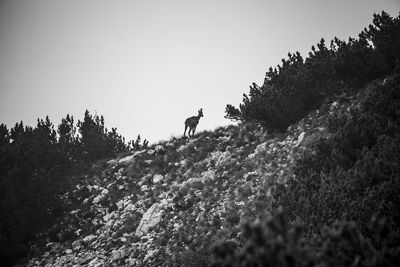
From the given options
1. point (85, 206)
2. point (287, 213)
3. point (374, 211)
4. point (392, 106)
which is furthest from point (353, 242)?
point (85, 206)

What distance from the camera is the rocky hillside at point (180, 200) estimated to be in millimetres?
10328

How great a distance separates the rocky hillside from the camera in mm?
10328

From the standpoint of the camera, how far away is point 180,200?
12977 millimetres

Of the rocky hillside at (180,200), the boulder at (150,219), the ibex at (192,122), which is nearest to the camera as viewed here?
the rocky hillside at (180,200)

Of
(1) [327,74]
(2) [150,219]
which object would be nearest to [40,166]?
(2) [150,219]

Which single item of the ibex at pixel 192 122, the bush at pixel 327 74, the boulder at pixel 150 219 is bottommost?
the boulder at pixel 150 219

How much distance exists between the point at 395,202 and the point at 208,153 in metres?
10.9

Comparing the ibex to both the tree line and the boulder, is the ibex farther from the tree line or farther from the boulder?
the boulder

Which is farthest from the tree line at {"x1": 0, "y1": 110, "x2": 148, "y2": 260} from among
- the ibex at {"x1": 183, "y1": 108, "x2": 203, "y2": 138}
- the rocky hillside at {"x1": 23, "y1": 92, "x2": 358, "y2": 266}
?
the ibex at {"x1": 183, "y1": 108, "x2": 203, "y2": 138}

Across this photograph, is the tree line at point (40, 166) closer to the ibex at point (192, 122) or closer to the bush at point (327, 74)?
the ibex at point (192, 122)

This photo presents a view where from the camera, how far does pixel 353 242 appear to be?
4164mm

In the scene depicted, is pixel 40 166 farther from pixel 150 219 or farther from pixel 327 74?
pixel 327 74

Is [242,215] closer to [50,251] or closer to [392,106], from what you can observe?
[392,106]

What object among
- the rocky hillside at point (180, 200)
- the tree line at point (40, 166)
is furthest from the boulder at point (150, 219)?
the tree line at point (40, 166)
